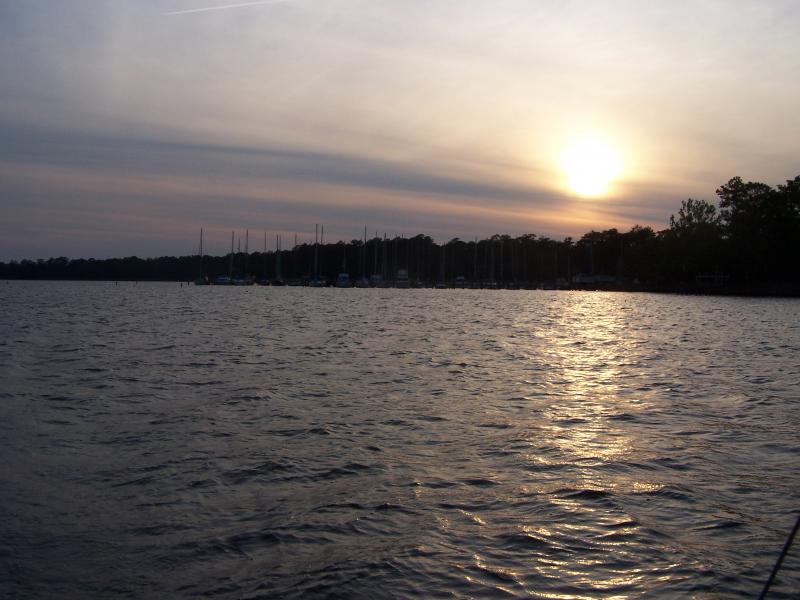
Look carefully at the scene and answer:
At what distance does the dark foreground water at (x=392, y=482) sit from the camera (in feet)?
30.6

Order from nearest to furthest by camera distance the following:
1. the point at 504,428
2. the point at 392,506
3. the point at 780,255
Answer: the point at 392,506 < the point at 504,428 < the point at 780,255

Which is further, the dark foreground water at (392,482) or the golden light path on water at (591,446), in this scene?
the golden light path on water at (591,446)

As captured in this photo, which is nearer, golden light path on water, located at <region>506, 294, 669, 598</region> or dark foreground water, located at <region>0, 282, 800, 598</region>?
dark foreground water, located at <region>0, 282, 800, 598</region>

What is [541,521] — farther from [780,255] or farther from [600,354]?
[780,255]

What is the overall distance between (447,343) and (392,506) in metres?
32.1

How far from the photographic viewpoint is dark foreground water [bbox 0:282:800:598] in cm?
934

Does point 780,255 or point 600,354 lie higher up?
point 780,255

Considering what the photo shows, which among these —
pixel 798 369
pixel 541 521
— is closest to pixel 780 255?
pixel 798 369

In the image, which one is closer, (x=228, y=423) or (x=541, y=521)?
(x=541, y=521)

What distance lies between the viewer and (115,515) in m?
11.5

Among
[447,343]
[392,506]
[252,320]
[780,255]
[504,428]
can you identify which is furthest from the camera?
[780,255]

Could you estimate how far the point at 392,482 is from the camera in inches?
523

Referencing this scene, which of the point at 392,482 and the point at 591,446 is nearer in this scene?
the point at 392,482

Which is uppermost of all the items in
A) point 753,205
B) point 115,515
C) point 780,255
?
point 753,205
